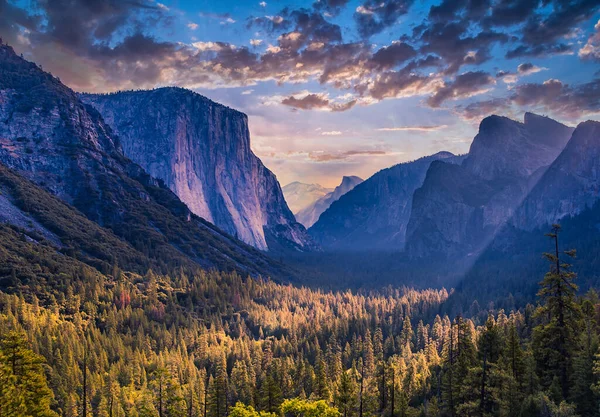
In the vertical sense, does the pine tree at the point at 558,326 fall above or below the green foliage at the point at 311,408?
above

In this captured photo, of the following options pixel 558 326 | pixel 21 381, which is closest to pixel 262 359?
pixel 558 326

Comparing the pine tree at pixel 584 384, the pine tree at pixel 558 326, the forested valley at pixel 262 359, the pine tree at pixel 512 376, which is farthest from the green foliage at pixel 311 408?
the pine tree at pixel 584 384

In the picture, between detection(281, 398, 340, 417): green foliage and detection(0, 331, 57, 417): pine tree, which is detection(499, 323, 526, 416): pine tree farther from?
detection(0, 331, 57, 417): pine tree

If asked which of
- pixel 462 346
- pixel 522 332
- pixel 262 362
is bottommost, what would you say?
pixel 262 362

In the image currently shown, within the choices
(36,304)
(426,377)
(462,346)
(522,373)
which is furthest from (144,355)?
(522,373)

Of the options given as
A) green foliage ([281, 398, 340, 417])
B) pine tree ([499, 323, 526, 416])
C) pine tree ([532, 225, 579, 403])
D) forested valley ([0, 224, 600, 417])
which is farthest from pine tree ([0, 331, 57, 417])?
pine tree ([532, 225, 579, 403])

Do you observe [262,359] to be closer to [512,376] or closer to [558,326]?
[512,376]

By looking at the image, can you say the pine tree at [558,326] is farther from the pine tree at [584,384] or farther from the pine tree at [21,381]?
the pine tree at [21,381]

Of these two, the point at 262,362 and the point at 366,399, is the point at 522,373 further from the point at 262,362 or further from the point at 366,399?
the point at 262,362
